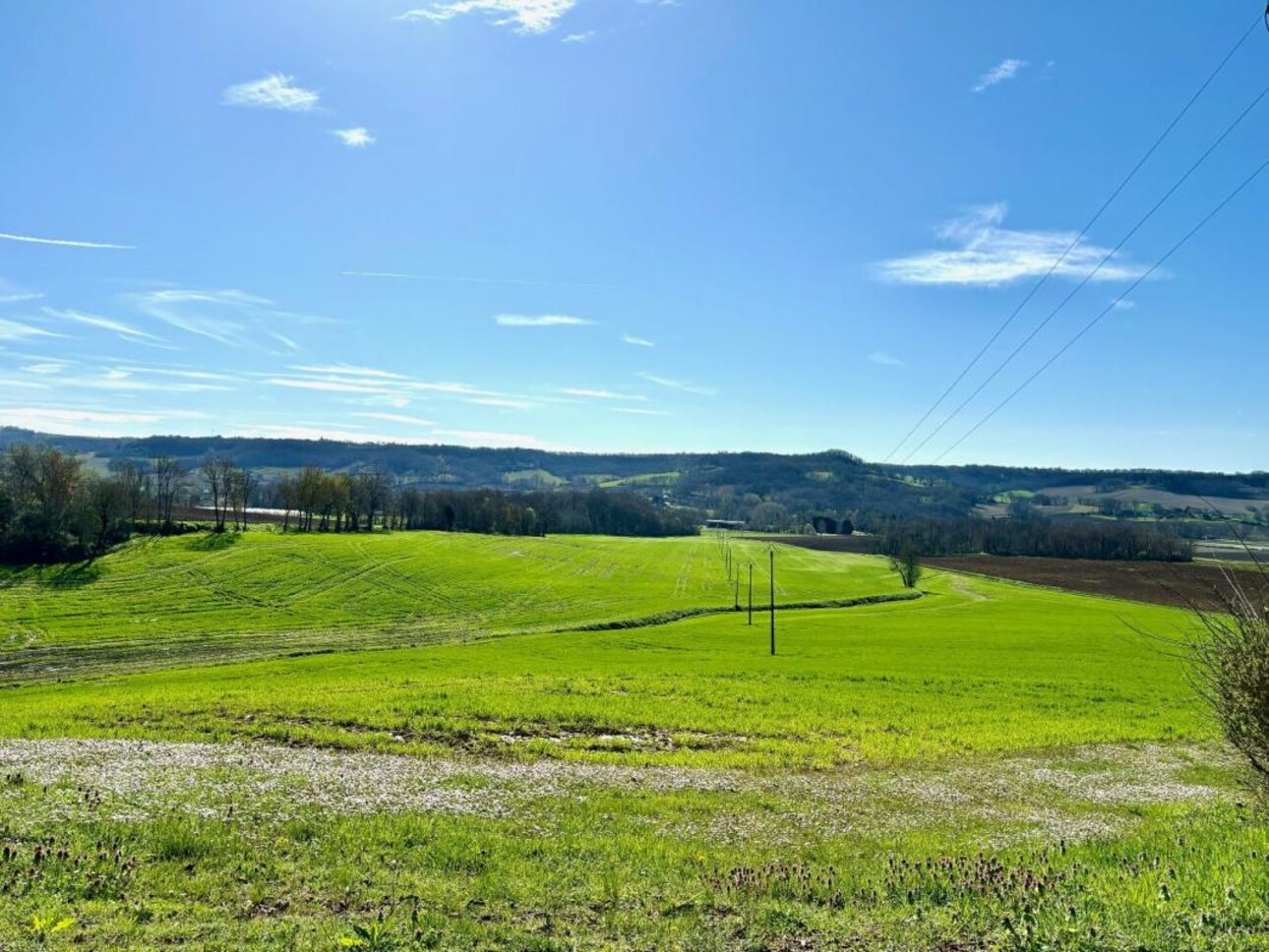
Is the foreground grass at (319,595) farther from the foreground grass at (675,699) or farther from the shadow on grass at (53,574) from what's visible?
the foreground grass at (675,699)

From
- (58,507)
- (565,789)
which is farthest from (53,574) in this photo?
(565,789)

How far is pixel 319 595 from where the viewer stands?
94125 millimetres

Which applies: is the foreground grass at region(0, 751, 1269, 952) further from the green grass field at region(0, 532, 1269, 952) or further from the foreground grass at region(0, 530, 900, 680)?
the foreground grass at region(0, 530, 900, 680)

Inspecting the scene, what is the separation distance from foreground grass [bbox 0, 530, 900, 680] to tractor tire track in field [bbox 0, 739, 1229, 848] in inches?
1730

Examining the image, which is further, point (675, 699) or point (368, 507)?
point (368, 507)

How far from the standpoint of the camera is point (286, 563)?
110125 mm

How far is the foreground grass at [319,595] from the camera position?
6794 cm

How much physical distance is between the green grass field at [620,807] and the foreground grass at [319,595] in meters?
10.6

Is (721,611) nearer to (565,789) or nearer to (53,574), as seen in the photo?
(565,789)

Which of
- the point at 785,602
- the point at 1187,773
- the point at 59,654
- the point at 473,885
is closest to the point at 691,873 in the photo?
the point at 473,885

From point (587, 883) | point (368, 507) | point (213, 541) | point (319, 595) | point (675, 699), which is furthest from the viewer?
point (368, 507)

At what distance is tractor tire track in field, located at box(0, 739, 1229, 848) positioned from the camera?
700 inches

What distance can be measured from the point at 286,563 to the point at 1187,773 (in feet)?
357

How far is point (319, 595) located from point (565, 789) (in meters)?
82.0
